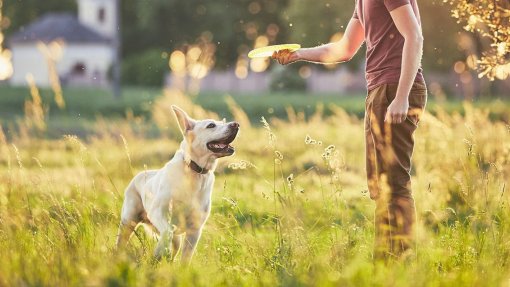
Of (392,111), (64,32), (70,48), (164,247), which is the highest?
(392,111)

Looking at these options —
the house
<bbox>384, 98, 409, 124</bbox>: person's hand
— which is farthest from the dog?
the house

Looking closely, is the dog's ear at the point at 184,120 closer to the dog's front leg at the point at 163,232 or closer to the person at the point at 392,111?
the dog's front leg at the point at 163,232

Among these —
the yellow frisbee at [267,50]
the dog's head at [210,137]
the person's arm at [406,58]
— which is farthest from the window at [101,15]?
the person's arm at [406,58]

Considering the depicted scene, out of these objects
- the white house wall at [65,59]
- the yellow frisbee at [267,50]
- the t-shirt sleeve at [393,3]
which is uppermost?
the t-shirt sleeve at [393,3]

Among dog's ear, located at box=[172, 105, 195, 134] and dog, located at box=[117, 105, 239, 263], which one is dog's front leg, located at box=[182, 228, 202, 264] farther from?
dog's ear, located at box=[172, 105, 195, 134]

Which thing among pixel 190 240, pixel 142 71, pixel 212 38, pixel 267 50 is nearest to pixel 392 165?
pixel 267 50

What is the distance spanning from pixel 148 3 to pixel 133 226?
49787 millimetres

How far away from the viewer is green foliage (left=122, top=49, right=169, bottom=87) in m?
55.8

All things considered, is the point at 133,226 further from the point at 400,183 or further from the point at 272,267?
the point at 400,183

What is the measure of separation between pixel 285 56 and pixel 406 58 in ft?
3.95

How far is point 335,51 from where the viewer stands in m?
6.14

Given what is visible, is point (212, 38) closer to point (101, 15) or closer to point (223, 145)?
point (101, 15)

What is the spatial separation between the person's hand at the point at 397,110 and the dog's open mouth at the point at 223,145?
1343mm

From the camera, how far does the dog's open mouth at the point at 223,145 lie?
20.1 feet
